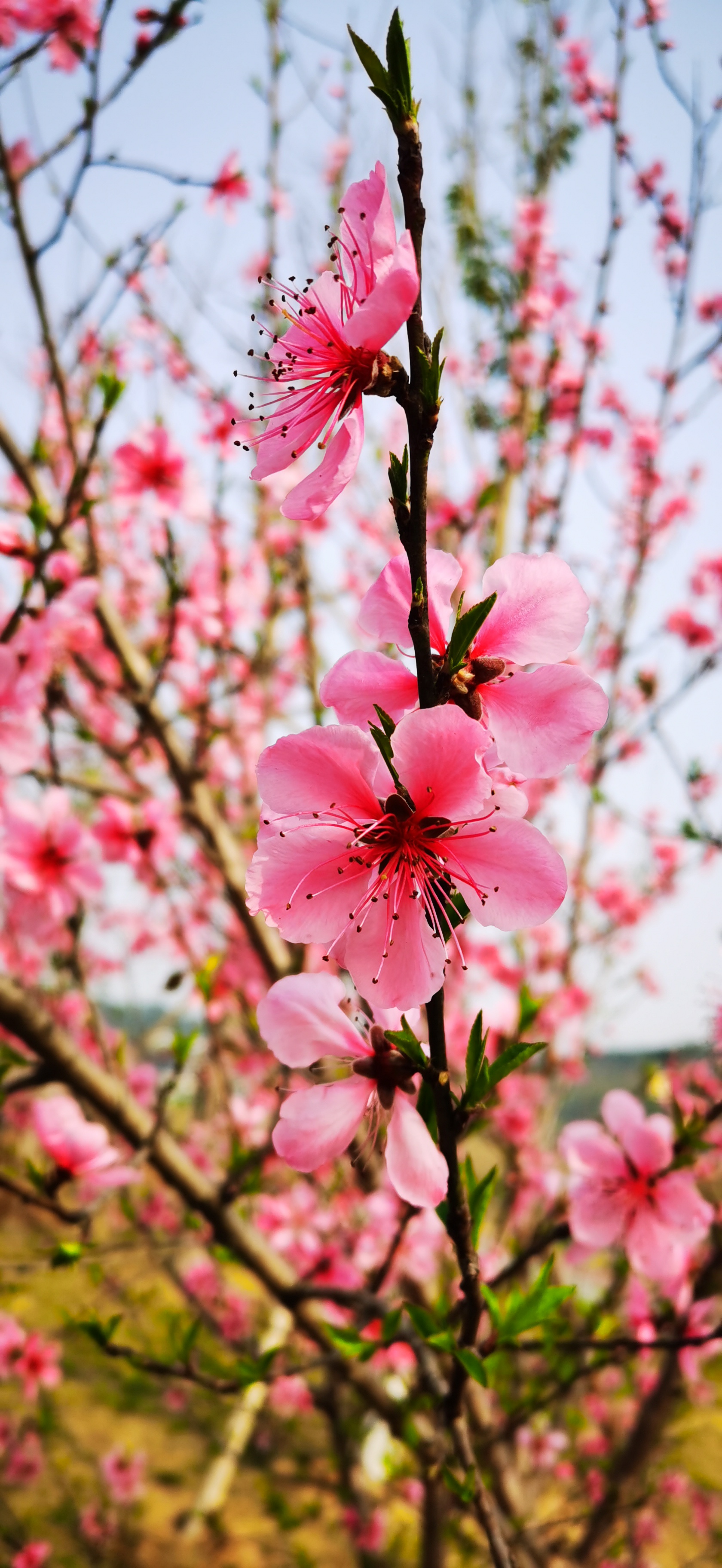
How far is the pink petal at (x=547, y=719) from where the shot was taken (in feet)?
2.40

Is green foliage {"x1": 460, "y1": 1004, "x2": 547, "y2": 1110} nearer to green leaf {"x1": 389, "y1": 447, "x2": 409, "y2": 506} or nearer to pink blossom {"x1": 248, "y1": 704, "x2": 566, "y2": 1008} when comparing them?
pink blossom {"x1": 248, "y1": 704, "x2": 566, "y2": 1008}

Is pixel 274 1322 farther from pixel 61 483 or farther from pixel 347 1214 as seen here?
pixel 61 483

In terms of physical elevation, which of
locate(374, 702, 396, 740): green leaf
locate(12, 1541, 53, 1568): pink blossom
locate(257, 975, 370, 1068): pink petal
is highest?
locate(374, 702, 396, 740): green leaf

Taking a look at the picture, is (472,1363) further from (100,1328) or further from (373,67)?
(373,67)

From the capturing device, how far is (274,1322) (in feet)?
12.6

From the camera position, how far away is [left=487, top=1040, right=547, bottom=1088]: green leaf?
79 cm

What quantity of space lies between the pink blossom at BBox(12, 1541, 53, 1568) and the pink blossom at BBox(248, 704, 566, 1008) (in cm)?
518

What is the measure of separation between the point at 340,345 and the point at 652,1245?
1563 millimetres

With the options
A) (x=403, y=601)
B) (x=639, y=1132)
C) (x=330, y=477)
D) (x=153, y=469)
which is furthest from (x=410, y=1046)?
(x=153, y=469)

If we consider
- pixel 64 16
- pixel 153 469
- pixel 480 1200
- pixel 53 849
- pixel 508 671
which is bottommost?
pixel 480 1200

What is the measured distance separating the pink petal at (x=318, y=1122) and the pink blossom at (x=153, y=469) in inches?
104

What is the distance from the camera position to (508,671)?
852 millimetres

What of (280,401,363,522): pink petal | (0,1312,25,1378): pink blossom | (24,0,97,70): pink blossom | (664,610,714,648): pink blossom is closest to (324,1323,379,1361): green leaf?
(280,401,363,522): pink petal

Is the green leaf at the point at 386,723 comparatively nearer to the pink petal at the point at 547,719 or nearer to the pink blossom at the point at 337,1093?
the pink petal at the point at 547,719
